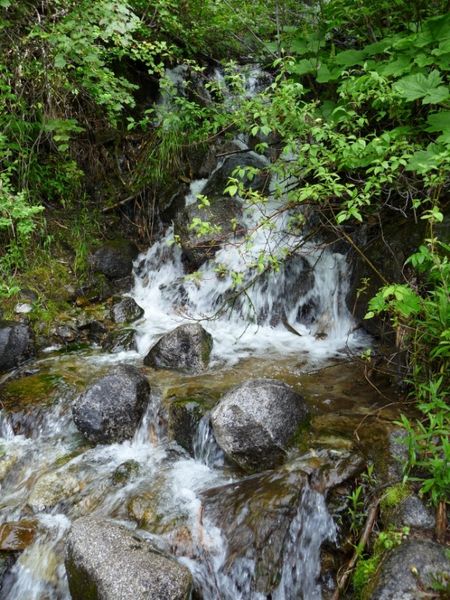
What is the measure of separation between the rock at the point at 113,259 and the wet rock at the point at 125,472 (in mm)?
4126

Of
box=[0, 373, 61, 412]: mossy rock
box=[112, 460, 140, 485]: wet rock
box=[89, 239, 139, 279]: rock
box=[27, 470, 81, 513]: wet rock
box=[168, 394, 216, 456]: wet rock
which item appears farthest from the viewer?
box=[89, 239, 139, 279]: rock

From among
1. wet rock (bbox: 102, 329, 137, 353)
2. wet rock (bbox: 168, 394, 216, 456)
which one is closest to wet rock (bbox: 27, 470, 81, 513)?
wet rock (bbox: 168, 394, 216, 456)

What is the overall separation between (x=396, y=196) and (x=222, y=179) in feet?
12.4

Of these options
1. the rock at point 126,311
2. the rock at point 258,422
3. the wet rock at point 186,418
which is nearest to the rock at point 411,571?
the rock at point 258,422

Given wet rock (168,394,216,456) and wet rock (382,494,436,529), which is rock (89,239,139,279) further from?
wet rock (382,494,436,529)

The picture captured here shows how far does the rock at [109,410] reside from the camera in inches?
164

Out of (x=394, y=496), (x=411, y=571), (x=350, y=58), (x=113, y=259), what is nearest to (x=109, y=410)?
(x=394, y=496)

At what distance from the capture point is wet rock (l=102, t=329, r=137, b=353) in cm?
591

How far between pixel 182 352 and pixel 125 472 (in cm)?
176

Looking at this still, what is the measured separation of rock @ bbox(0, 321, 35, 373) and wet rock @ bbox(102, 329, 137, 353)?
97cm

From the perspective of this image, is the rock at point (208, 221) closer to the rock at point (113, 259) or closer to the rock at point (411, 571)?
the rock at point (113, 259)

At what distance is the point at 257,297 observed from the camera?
6.55 m

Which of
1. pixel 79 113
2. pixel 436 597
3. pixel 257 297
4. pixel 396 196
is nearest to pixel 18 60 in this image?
pixel 79 113

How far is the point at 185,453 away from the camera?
3973 mm
